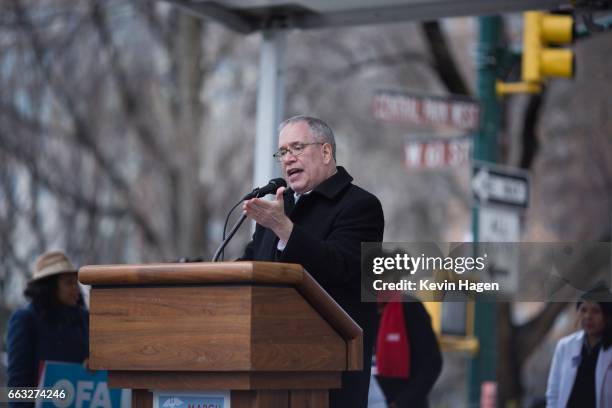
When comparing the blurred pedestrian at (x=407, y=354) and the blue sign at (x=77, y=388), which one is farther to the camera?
the blurred pedestrian at (x=407, y=354)

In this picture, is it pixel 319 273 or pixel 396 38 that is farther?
pixel 396 38

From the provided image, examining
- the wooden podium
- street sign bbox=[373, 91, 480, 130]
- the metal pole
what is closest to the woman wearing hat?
the metal pole

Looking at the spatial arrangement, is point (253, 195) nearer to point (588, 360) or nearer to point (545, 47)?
point (588, 360)

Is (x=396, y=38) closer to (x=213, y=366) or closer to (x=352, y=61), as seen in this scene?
(x=352, y=61)

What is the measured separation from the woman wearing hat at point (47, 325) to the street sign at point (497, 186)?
4490mm

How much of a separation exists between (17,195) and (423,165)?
7502mm

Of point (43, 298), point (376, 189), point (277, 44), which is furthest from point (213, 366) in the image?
point (376, 189)

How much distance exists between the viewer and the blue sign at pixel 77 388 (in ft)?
24.7

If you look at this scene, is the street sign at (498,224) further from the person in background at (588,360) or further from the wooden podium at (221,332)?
the wooden podium at (221,332)

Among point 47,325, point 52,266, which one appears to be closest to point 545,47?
point 52,266

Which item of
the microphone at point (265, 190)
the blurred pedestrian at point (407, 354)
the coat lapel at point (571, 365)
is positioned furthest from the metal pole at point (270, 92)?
the microphone at point (265, 190)

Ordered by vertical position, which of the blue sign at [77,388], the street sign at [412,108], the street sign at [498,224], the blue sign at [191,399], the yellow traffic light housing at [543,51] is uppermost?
the yellow traffic light housing at [543,51]

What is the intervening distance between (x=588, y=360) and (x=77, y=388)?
3198 mm

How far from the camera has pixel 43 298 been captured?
7.86 metres
